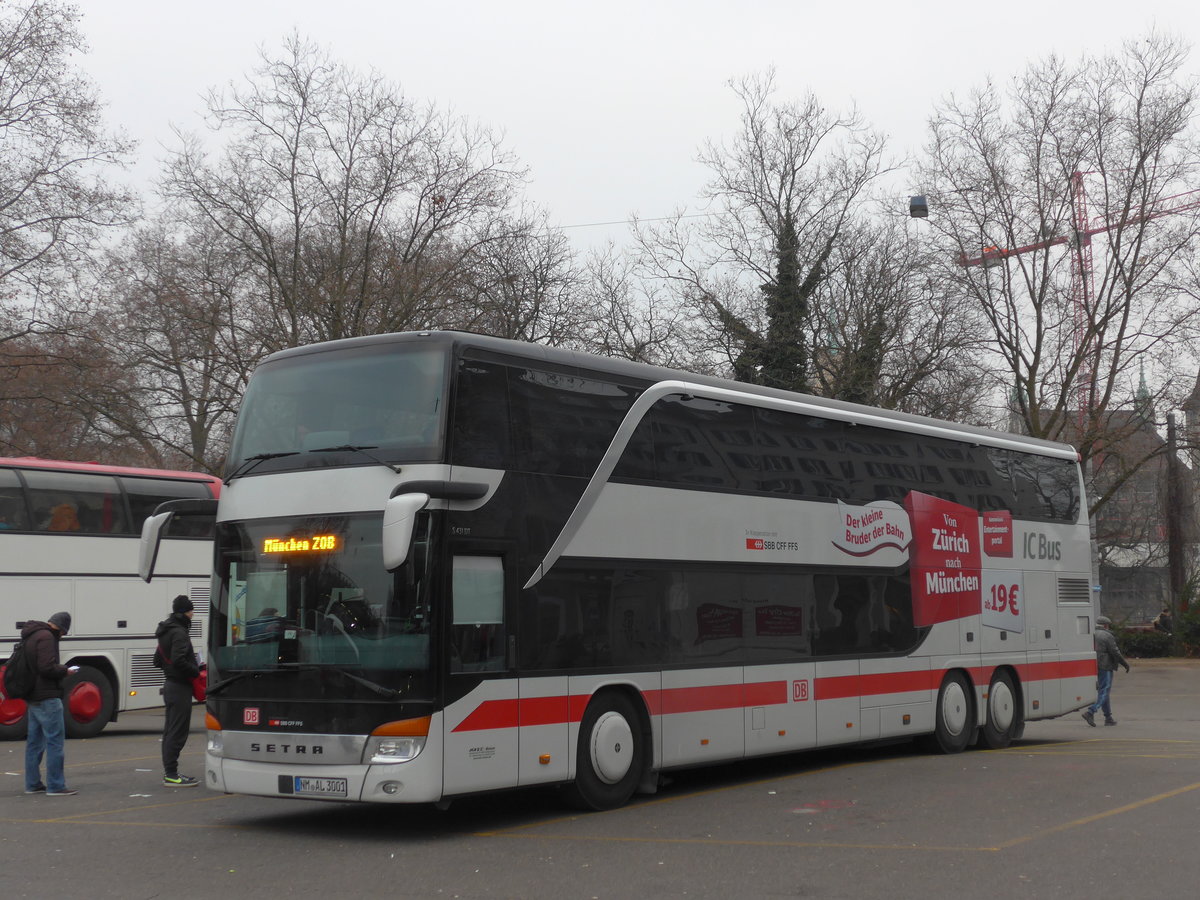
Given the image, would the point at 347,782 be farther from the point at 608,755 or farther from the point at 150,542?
the point at 150,542

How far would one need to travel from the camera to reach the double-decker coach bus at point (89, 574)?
1947cm

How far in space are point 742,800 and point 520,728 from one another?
9.16 ft

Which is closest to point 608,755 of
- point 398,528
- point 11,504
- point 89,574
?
point 398,528

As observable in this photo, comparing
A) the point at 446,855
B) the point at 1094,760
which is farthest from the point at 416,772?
the point at 1094,760

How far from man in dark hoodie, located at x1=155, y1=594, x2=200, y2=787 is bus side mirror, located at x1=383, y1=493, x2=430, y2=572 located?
208 inches

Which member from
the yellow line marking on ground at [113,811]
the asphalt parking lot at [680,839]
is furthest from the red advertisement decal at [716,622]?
the yellow line marking on ground at [113,811]

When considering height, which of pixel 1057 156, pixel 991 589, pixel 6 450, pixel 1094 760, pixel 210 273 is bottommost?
pixel 1094 760

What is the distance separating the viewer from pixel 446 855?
9.74m

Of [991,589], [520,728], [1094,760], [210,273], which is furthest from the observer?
[210,273]

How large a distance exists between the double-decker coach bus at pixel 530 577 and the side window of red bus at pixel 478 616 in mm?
A: 22

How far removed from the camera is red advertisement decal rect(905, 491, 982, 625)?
16.7 m

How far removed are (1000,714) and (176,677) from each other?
1091cm

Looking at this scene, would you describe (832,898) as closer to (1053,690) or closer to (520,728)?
(520,728)

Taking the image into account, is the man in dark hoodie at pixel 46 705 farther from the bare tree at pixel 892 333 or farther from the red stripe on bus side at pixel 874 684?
the bare tree at pixel 892 333
